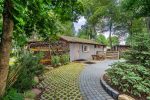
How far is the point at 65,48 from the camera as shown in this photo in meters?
20.6

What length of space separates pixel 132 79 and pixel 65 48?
13989mm

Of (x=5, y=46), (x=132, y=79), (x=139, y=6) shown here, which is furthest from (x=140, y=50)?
(x=5, y=46)

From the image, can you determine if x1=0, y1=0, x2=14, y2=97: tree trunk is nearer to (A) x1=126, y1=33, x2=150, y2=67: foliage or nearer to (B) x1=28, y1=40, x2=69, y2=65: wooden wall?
(A) x1=126, y1=33, x2=150, y2=67: foliage

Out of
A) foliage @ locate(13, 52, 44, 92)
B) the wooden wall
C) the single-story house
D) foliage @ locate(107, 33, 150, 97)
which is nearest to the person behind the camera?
foliage @ locate(13, 52, 44, 92)

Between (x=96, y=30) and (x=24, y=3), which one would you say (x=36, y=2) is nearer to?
(x=24, y=3)

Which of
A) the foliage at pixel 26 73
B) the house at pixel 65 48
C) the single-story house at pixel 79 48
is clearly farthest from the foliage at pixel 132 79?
the single-story house at pixel 79 48

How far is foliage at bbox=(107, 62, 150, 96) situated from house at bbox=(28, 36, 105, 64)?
941 centimetres

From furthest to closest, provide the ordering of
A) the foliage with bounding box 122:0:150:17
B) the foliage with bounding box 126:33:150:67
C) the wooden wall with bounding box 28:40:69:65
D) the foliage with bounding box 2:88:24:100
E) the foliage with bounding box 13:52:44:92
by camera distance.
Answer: the wooden wall with bounding box 28:40:69:65
the foliage with bounding box 122:0:150:17
the foliage with bounding box 126:33:150:67
the foliage with bounding box 13:52:44:92
the foliage with bounding box 2:88:24:100

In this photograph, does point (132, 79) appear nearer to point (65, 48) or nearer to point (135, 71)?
point (135, 71)

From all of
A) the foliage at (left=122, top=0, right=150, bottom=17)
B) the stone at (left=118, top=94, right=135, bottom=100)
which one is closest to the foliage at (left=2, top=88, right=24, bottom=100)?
the stone at (left=118, top=94, right=135, bottom=100)

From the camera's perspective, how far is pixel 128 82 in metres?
7.06

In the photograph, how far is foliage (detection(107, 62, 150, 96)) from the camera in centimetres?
671

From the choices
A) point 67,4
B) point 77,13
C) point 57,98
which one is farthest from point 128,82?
point 67,4

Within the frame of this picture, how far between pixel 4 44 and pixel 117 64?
6.08 meters
